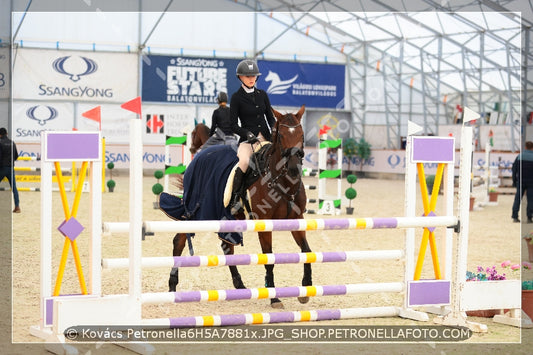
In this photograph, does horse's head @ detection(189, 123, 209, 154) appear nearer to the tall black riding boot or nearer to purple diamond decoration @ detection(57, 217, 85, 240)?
the tall black riding boot

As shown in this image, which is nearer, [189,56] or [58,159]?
[58,159]

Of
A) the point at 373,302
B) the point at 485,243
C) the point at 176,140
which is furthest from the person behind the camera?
the point at 176,140

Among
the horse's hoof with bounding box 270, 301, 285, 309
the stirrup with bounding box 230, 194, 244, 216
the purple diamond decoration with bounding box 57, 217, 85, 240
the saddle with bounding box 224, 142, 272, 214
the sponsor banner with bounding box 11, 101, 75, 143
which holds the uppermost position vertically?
the sponsor banner with bounding box 11, 101, 75, 143

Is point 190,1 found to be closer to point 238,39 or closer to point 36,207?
point 238,39

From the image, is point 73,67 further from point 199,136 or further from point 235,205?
point 235,205

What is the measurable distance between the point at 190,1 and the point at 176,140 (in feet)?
51.3

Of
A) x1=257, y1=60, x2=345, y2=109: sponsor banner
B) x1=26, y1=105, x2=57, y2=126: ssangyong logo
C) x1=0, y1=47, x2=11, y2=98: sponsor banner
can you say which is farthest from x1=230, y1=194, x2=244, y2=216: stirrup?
x1=257, y1=60, x2=345, y2=109: sponsor banner

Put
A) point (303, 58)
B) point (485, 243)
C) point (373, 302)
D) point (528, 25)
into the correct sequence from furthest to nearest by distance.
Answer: point (303, 58)
point (528, 25)
point (485, 243)
point (373, 302)

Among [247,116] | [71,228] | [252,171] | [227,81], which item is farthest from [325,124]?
[71,228]

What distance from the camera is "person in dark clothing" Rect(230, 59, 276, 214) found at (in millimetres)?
6117

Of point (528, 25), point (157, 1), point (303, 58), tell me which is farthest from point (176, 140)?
point (303, 58)

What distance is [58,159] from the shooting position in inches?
174

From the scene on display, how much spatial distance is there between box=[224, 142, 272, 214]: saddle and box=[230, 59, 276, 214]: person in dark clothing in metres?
0.04

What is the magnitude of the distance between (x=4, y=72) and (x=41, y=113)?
2096 millimetres
